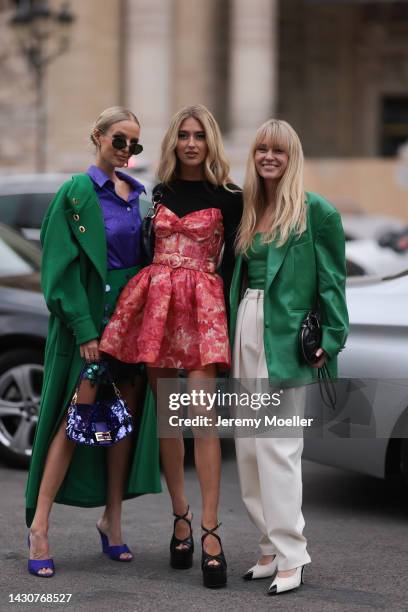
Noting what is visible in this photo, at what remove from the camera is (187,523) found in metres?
5.54

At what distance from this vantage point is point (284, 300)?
5098mm

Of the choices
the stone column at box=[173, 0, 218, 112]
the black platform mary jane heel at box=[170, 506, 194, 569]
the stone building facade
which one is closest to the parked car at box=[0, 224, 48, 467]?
the black platform mary jane heel at box=[170, 506, 194, 569]

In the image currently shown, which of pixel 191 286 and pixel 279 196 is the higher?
pixel 279 196

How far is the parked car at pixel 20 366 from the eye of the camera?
7.79m

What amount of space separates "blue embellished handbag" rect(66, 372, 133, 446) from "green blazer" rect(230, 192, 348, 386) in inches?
28.7

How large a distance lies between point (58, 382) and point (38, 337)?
2.38 m

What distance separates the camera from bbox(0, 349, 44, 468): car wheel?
25.6 feet

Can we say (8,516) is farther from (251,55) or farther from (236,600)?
(251,55)

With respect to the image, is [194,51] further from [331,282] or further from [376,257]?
[331,282]

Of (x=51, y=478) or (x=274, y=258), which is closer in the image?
(x=274, y=258)

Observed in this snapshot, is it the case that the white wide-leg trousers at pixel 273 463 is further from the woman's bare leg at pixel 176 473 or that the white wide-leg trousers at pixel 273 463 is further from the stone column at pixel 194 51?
the stone column at pixel 194 51

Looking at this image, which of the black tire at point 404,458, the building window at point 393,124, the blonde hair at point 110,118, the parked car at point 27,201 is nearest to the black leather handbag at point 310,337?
the blonde hair at point 110,118

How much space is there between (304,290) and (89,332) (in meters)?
0.92

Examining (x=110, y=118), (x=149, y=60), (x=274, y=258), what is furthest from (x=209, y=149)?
(x=149, y=60)
